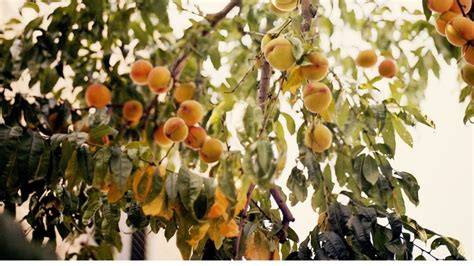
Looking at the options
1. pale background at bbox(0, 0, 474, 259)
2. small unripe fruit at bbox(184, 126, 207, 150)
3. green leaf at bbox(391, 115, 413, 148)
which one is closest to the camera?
small unripe fruit at bbox(184, 126, 207, 150)

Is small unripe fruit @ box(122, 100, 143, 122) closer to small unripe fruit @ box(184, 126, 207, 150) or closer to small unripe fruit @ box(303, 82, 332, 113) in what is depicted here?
small unripe fruit @ box(184, 126, 207, 150)

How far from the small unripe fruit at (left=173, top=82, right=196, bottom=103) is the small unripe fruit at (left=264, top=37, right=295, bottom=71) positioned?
1.32 ft

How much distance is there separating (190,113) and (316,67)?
28 cm

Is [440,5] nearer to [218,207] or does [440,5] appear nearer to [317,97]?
[317,97]

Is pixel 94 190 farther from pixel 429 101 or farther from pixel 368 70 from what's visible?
pixel 429 101

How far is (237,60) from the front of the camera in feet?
4.07

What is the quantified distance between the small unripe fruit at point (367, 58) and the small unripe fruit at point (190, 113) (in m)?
0.40

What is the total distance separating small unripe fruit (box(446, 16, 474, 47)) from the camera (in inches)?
26.6

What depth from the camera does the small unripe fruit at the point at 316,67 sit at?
0.75 m

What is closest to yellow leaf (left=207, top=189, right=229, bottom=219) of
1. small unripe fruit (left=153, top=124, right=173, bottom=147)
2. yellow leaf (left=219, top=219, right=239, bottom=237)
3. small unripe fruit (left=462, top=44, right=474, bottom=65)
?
yellow leaf (left=219, top=219, right=239, bottom=237)

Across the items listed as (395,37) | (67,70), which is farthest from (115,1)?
(395,37)

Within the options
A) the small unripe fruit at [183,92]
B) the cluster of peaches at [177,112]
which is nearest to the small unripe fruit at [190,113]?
the cluster of peaches at [177,112]

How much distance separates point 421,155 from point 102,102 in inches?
33.4

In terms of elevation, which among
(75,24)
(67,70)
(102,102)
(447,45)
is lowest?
(67,70)
